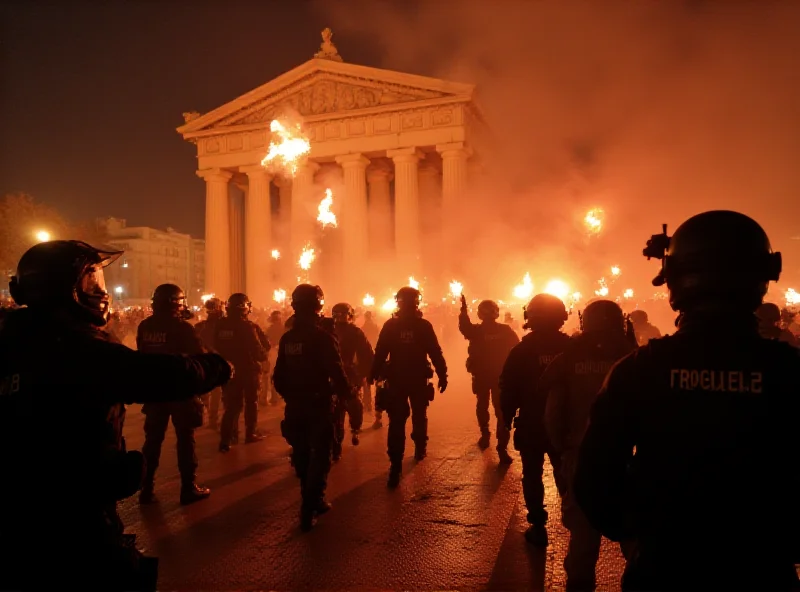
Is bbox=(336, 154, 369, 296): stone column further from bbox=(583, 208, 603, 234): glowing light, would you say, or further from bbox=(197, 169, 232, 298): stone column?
bbox=(583, 208, 603, 234): glowing light

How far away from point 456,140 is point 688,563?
99.5 feet

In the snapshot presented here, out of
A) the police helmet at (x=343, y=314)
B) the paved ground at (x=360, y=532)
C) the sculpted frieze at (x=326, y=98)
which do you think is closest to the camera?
the paved ground at (x=360, y=532)

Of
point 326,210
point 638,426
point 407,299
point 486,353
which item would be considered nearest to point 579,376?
point 638,426

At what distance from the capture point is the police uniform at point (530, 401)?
410cm

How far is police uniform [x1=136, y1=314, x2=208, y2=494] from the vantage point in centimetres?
489

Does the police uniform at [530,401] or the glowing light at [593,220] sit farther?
the glowing light at [593,220]

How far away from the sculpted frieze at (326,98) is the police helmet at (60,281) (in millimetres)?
30911

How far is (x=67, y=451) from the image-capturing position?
1.75 metres

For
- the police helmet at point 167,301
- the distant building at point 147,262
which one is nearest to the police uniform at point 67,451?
the police helmet at point 167,301

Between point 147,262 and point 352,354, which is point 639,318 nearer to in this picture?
point 352,354

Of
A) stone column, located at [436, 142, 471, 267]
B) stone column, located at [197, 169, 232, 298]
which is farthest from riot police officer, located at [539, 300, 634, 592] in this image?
stone column, located at [197, 169, 232, 298]

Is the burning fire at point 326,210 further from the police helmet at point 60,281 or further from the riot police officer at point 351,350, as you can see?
the police helmet at point 60,281

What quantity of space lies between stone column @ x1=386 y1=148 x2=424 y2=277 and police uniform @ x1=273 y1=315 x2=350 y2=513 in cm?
2615

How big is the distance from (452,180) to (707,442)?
1172 inches
